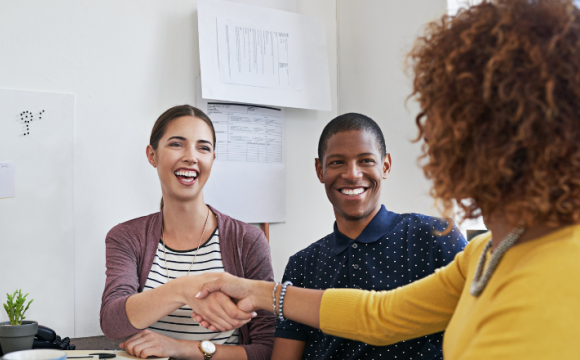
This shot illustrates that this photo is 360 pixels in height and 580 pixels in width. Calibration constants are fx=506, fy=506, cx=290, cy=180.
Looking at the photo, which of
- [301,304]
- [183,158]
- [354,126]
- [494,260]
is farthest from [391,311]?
[183,158]

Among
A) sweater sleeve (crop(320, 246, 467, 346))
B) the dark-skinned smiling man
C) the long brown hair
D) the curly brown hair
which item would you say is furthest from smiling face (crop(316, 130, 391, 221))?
the curly brown hair

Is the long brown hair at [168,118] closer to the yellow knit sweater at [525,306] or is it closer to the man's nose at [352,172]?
the man's nose at [352,172]

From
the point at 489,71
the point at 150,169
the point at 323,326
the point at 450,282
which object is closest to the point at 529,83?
the point at 489,71

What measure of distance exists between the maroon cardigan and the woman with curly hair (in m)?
0.85

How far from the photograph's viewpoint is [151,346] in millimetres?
1177

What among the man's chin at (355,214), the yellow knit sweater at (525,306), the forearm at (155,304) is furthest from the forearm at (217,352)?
the yellow knit sweater at (525,306)

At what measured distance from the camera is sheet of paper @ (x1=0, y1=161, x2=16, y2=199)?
155 cm

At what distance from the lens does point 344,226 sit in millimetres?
1369

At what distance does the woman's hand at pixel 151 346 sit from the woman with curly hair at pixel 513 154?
754 millimetres

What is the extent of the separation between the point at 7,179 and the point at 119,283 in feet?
1.76

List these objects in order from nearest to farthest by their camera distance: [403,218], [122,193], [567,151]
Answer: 1. [567,151]
2. [403,218]
3. [122,193]

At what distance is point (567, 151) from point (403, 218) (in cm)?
84

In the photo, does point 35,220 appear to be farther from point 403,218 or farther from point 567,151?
point 567,151

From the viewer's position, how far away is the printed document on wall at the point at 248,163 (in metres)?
1.89
